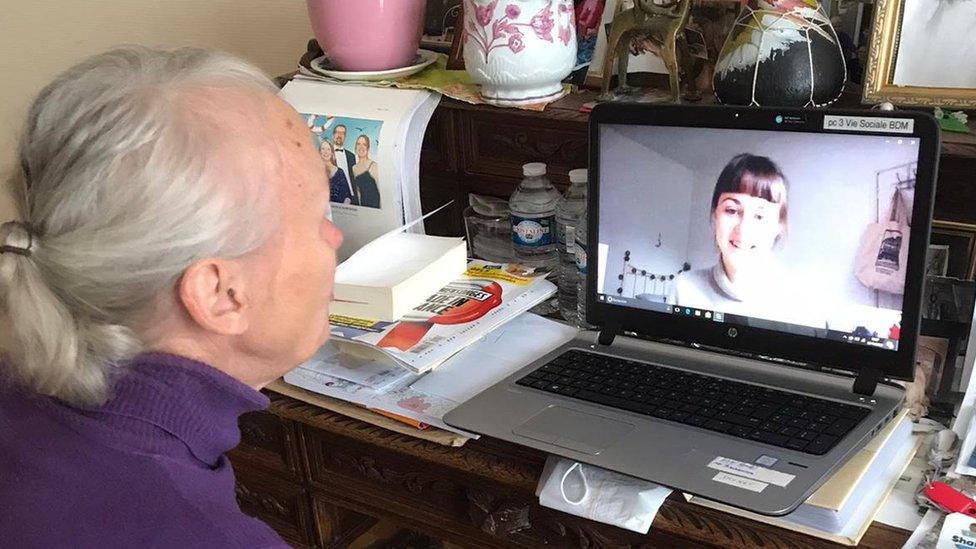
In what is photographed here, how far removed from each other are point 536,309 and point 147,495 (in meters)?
0.71

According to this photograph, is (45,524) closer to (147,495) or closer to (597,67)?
(147,495)

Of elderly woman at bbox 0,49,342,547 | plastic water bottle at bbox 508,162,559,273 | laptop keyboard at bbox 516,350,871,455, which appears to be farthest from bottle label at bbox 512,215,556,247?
elderly woman at bbox 0,49,342,547

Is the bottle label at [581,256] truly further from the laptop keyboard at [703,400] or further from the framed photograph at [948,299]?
the framed photograph at [948,299]

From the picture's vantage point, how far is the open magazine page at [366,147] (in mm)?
1381

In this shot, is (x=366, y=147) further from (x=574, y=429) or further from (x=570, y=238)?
(x=574, y=429)

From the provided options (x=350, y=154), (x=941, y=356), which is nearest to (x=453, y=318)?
(x=350, y=154)

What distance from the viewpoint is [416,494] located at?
3.72 feet

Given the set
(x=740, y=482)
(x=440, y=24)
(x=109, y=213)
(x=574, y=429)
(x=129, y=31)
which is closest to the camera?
(x=109, y=213)

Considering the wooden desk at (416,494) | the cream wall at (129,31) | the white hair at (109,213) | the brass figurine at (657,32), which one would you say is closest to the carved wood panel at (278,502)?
the wooden desk at (416,494)

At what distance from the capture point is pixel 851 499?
0.90 m

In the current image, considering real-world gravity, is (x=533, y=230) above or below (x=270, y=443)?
above

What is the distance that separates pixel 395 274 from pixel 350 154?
24 cm

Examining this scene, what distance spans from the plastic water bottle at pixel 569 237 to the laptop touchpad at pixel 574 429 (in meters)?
0.28

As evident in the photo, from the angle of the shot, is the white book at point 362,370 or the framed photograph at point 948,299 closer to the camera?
the framed photograph at point 948,299
